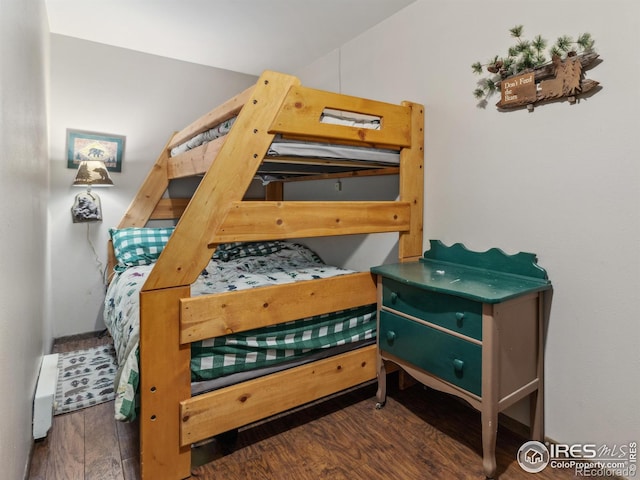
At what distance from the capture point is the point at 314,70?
335 centimetres

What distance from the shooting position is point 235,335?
5.21 ft

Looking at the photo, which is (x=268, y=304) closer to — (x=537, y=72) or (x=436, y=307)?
(x=436, y=307)

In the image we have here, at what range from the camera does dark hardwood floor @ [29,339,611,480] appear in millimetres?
1516

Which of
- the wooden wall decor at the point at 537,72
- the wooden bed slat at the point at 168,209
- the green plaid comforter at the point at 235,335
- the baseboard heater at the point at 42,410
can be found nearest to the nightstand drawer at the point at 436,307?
the green plaid comforter at the point at 235,335

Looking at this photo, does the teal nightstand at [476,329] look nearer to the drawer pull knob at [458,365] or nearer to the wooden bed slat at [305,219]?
the drawer pull knob at [458,365]

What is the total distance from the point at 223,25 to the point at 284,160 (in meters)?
1.47

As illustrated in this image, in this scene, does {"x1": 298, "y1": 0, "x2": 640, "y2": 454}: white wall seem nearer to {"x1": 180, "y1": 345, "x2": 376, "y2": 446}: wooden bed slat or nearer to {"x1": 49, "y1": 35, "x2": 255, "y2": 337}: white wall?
{"x1": 180, "y1": 345, "x2": 376, "y2": 446}: wooden bed slat

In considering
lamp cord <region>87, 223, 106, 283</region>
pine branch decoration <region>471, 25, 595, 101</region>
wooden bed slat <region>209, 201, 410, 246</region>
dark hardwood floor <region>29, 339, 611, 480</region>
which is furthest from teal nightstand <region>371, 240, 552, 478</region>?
lamp cord <region>87, 223, 106, 283</region>

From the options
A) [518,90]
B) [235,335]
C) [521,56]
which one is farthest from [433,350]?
[521,56]

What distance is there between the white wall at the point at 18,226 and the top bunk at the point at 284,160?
44cm

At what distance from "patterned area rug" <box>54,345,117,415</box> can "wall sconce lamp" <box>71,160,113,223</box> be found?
1.02 meters

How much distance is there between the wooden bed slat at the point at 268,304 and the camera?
4.83 feet

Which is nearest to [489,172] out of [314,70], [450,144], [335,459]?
[450,144]

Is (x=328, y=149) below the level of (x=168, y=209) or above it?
above
